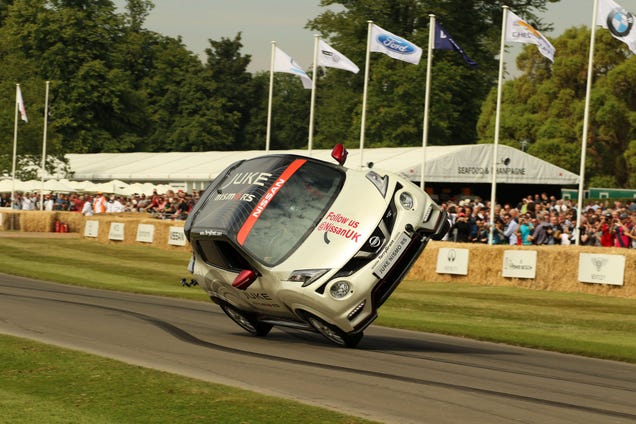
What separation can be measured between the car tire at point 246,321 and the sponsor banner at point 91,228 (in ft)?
117

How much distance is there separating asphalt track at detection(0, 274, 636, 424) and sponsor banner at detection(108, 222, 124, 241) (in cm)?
2898

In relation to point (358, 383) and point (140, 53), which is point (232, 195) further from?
point (140, 53)

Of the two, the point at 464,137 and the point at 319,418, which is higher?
the point at 464,137

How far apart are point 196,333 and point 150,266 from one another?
21434 mm

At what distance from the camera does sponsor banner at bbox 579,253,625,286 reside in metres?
27.6

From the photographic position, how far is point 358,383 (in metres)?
11.5

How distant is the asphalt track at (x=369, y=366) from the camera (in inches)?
404

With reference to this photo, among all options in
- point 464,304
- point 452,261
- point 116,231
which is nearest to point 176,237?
point 116,231

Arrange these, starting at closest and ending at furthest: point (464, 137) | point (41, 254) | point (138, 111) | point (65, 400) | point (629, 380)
→ point (65, 400), point (629, 380), point (41, 254), point (464, 137), point (138, 111)

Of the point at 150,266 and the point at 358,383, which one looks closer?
the point at 358,383

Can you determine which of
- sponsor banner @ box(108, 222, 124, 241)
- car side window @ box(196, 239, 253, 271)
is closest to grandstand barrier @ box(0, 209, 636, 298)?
car side window @ box(196, 239, 253, 271)

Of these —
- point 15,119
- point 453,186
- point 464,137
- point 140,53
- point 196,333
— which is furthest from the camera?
point 140,53

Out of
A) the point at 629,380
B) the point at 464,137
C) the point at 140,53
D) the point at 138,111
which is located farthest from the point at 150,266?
the point at 140,53

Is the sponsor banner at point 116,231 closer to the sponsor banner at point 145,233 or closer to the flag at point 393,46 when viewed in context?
the sponsor banner at point 145,233
